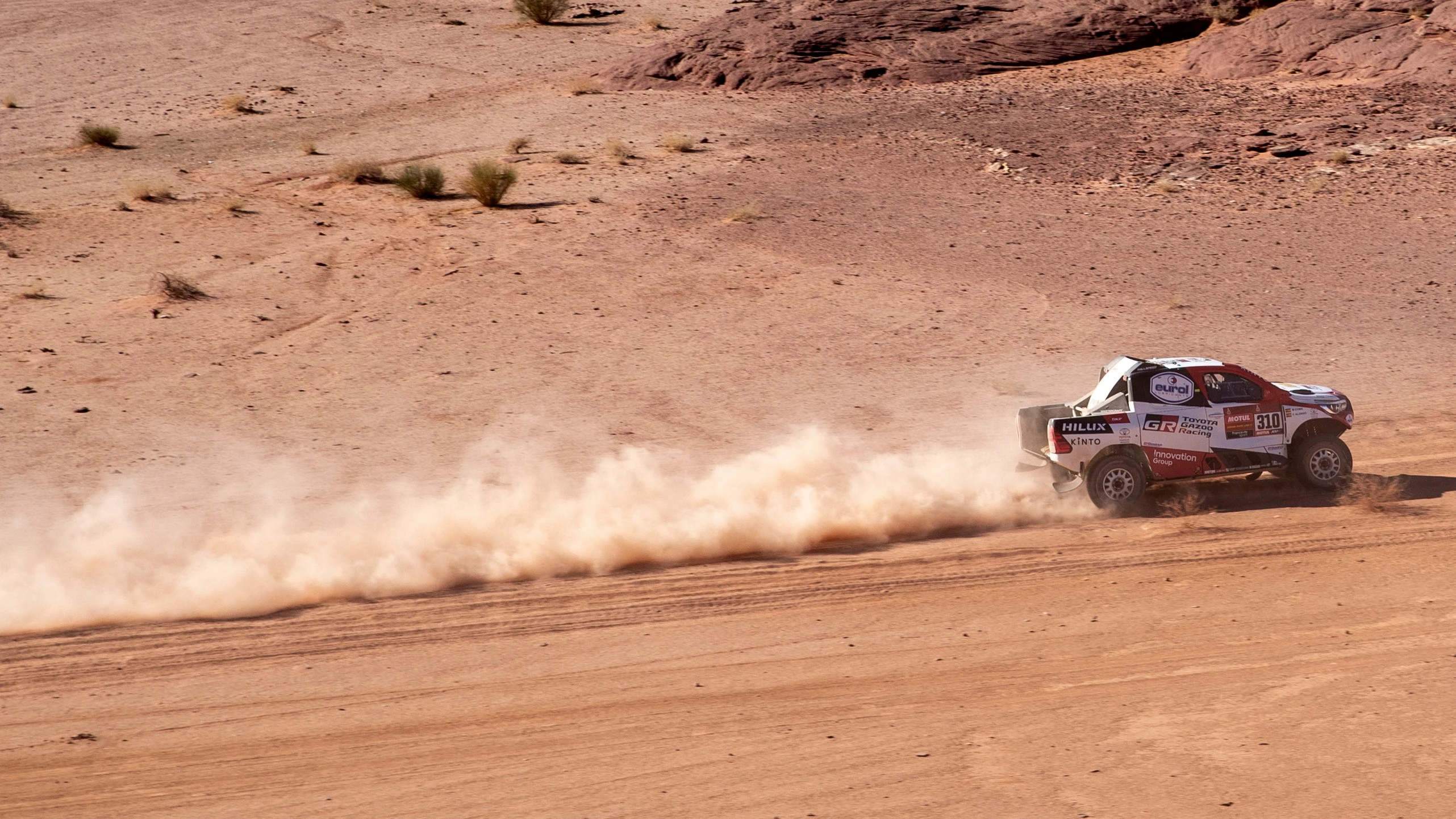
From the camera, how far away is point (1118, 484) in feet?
43.2

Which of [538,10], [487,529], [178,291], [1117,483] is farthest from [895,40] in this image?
[487,529]

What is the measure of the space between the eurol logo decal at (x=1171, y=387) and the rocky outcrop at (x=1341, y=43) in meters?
23.6

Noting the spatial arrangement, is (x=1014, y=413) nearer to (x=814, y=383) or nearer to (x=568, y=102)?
(x=814, y=383)

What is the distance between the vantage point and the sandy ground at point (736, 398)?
352 inches

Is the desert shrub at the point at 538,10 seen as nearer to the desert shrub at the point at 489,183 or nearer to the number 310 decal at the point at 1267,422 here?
the desert shrub at the point at 489,183

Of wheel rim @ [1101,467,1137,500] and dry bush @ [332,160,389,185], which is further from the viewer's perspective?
dry bush @ [332,160,389,185]

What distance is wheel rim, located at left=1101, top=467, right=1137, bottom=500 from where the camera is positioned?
1312 cm

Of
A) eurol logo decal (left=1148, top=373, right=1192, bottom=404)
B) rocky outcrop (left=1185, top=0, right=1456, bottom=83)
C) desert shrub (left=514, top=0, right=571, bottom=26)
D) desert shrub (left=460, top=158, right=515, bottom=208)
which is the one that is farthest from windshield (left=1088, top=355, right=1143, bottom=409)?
desert shrub (left=514, top=0, right=571, bottom=26)

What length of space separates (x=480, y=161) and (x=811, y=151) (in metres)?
7.39

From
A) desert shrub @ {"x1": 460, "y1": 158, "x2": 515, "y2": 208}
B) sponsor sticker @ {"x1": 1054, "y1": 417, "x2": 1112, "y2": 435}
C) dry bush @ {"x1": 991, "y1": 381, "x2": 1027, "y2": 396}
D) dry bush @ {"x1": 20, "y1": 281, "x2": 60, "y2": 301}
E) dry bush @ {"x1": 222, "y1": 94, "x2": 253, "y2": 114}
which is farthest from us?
dry bush @ {"x1": 222, "y1": 94, "x2": 253, "y2": 114}

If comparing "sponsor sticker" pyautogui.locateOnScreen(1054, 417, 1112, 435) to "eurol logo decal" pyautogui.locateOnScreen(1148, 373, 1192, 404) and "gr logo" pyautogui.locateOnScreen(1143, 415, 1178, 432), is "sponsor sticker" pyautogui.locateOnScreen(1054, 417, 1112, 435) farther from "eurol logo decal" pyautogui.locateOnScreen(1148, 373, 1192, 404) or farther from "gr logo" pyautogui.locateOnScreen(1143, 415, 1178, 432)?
"eurol logo decal" pyautogui.locateOnScreen(1148, 373, 1192, 404)

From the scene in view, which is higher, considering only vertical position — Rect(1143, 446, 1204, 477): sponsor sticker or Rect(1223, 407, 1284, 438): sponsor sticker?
Rect(1223, 407, 1284, 438): sponsor sticker

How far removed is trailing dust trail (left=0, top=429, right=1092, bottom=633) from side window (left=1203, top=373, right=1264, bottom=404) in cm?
169

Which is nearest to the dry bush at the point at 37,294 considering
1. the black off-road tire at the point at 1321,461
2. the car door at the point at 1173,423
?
the car door at the point at 1173,423
